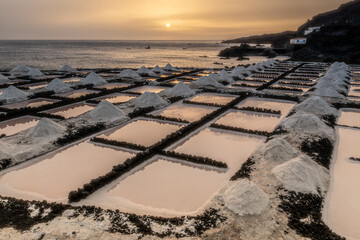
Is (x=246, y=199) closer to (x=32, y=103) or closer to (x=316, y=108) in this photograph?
(x=316, y=108)

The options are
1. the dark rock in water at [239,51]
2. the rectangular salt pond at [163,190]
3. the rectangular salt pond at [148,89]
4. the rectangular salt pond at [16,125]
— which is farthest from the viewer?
the dark rock in water at [239,51]

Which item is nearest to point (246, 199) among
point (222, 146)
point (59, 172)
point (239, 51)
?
point (222, 146)

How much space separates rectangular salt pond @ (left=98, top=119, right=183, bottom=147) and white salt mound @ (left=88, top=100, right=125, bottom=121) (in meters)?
1.37

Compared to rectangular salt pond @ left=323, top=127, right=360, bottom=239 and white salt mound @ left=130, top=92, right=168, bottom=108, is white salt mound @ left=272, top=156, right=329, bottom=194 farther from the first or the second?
white salt mound @ left=130, top=92, right=168, bottom=108

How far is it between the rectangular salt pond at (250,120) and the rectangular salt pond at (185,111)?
1983 mm

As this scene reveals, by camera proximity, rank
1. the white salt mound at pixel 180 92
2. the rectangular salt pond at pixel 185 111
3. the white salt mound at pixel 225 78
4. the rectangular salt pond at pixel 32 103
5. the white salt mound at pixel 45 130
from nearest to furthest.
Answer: the white salt mound at pixel 45 130 → the rectangular salt pond at pixel 185 111 → the rectangular salt pond at pixel 32 103 → the white salt mound at pixel 180 92 → the white salt mound at pixel 225 78

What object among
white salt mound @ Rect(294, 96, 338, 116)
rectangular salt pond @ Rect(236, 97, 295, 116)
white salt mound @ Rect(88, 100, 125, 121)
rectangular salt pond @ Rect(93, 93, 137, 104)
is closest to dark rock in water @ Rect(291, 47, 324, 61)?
rectangular salt pond @ Rect(236, 97, 295, 116)

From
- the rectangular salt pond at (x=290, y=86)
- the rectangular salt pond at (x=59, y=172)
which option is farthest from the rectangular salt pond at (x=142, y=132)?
the rectangular salt pond at (x=290, y=86)

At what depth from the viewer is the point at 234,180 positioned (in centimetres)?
1216

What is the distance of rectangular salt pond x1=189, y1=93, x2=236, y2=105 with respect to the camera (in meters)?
27.6

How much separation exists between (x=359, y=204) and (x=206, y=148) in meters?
8.05

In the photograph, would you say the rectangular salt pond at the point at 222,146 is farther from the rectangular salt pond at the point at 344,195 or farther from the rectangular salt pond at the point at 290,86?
the rectangular salt pond at the point at 290,86

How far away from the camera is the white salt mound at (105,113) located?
2059 cm

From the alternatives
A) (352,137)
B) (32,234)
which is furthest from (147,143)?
(352,137)
